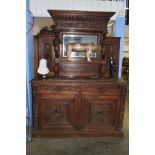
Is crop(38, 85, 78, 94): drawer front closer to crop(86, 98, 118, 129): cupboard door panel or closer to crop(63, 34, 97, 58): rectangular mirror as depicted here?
crop(86, 98, 118, 129): cupboard door panel

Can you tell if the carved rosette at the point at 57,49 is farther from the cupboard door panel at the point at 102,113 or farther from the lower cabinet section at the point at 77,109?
the cupboard door panel at the point at 102,113

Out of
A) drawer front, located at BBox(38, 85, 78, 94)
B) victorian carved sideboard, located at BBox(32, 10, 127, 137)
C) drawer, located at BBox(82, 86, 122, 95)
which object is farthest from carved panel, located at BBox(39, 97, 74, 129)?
drawer, located at BBox(82, 86, 122, 95)

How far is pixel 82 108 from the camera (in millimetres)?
2996

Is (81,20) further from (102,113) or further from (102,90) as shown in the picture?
(102,113)

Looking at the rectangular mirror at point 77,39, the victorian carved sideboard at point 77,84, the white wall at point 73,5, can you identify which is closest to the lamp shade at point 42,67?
the victorian carved sideboard at point 77,84

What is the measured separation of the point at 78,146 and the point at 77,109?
0.51 metres

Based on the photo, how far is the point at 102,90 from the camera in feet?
9.75

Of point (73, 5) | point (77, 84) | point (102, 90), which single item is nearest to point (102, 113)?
point (102, 90)

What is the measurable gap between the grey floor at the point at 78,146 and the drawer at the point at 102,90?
70 cm

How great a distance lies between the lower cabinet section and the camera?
2.93 meters

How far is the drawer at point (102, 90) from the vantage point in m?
2.95

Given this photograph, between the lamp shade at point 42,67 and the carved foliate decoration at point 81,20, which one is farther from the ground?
the carved foliate decoration at point 81,20
